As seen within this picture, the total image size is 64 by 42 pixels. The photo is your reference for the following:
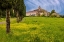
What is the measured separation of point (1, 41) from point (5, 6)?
22.2 ft

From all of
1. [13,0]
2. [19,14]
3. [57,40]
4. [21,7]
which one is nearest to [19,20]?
[19,14]

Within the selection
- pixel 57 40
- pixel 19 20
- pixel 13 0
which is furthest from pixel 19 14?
pixel 57 40

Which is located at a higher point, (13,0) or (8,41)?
(13,0)

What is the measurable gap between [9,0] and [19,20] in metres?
31.0

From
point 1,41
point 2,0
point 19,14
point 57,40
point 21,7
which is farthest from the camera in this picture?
point 19,14

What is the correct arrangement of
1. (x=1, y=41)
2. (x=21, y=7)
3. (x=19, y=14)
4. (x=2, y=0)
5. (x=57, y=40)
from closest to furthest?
(x=1, y=41) < (x=57, y=40) < (x=2, y=0) < (x=21, y=7) < (x=19, y=14)

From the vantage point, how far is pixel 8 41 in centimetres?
1975

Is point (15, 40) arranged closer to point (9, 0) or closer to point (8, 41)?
point (8, 41)

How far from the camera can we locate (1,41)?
19516 mm

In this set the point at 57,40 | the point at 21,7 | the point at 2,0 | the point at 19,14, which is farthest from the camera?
the point at 19,14

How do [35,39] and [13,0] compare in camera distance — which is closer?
[35,39]

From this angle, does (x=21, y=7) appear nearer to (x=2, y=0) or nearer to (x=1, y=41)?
(x=2, y=0)

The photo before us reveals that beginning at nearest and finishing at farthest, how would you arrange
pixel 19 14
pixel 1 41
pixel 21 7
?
1. pixel 1 41
2. pixel 21 7
3. pixel 19 14

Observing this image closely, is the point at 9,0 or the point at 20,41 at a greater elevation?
the point at 9,0
